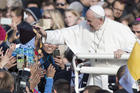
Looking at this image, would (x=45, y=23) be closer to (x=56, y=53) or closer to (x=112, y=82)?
(x=56, y=53)

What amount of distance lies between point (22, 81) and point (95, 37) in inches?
91.6

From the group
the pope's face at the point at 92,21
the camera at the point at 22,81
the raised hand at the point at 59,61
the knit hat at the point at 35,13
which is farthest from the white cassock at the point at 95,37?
the knit hat at the point at 35,13

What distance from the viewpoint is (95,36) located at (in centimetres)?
986

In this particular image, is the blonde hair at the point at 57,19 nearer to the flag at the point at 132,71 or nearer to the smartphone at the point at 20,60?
the smartphone at the point at 20,60

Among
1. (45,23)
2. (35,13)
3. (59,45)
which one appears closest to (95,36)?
(59,45)

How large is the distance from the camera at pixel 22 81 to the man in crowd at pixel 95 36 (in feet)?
4.97

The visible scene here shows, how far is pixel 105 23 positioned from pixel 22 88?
2.59 metres

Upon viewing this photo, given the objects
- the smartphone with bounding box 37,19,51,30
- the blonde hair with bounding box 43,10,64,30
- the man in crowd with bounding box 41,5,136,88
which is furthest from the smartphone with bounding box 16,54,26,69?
the blonde hair with bounding box 43,10,64,30

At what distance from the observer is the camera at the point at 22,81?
25.3ft

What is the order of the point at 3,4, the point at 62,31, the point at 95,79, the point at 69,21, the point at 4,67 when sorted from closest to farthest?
the point at 4,67 < the point at 95,79 < the point at 62,31 < the point at 69,21 < the point at 3,4

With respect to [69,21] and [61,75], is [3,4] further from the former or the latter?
[61,75]

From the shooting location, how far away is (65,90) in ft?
25.1

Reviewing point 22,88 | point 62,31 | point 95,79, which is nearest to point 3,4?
point 62,31

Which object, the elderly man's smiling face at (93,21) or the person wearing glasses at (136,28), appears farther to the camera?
the person wearing glasses at (136,28)
